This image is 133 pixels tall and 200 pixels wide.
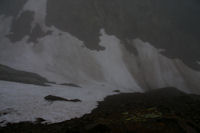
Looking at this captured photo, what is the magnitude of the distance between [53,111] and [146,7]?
255 ft

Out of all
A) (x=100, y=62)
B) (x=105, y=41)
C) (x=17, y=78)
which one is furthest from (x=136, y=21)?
(x=17, y=78)

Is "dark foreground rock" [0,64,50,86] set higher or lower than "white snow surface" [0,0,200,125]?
lower

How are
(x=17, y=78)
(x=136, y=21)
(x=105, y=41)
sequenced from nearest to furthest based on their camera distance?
(x=17, y=78) → (x=105, y=41) → (x=136, y=21)

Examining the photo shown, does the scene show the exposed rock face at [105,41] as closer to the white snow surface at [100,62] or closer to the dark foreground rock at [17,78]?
the white snow surface at [100,62]

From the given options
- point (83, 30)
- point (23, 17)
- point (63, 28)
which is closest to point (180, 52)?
point (83, 30)

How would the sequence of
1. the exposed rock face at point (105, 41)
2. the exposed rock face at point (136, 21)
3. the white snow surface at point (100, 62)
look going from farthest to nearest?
the exposed rock face at point (136, 21) < the exposed rock face at point (105, 41) < the white snow surface at point (100, 62)

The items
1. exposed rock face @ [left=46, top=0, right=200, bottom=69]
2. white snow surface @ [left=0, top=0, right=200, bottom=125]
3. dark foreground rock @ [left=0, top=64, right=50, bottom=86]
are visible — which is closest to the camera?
dark foreground rock @ [left=0, top=64, right=50, bottom=86]

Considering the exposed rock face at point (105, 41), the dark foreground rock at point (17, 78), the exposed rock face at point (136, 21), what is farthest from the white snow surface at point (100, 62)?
the dark foreground rock at point (17, 78)

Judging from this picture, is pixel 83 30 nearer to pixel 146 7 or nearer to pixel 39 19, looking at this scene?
pixel 39 19

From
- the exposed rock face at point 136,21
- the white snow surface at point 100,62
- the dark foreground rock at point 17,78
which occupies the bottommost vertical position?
the dark foreground rock at point 17,78

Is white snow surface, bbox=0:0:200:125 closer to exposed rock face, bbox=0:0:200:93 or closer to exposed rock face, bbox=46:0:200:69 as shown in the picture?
exposed rock face, bbox=0:0:200:93

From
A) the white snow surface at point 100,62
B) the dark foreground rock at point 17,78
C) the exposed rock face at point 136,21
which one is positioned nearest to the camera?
the dark foreground rock at point 17,78

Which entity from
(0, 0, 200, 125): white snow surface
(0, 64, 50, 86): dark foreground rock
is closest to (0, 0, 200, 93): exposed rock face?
(0, 0, 200, 125): white snow surface

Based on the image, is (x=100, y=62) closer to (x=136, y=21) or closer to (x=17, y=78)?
(x=17, y=78)
